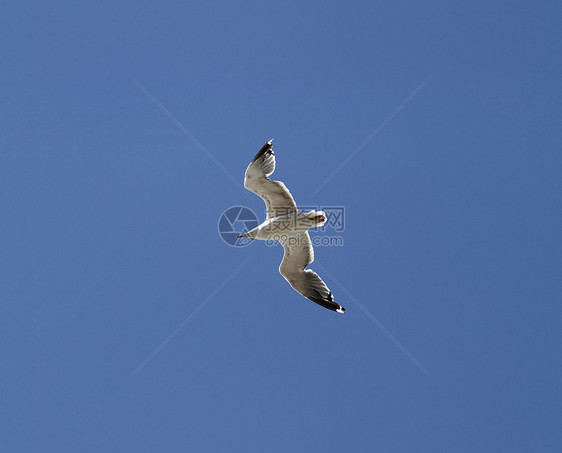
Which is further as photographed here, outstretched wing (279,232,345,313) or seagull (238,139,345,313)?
outstretched wing (279,232,345,313)

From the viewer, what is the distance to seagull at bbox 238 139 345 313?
13.1m

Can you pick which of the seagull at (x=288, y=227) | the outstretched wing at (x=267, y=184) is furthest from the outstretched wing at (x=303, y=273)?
the outstretched wing at (x=267, y=184)

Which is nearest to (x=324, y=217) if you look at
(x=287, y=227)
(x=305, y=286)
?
(x=287, y=227)

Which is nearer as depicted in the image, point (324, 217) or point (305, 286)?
point (324, 217)

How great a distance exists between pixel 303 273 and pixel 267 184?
2.50 m

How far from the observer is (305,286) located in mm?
14367

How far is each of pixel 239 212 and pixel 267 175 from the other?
81.4 inches

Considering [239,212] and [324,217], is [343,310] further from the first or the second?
[239,212]

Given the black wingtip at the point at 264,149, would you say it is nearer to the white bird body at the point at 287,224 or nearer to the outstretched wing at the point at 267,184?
the outstretched wing at the point at 267,184

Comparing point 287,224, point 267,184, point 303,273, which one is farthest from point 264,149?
point 303,273

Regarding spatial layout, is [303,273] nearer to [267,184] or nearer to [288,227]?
[288,227]

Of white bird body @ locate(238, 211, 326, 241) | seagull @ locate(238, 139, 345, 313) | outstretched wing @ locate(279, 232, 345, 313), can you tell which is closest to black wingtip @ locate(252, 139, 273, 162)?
seagull @ locate(238, 139, 345, 313)

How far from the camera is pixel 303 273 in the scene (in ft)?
46.9

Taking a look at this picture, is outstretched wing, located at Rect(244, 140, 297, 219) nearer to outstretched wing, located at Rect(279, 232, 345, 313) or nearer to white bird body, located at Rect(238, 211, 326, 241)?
white bird body, located at Rect(238, 211, 326, 241)
